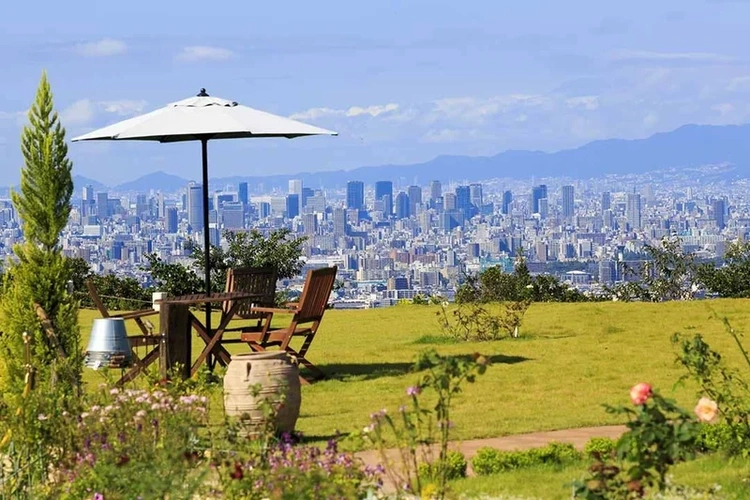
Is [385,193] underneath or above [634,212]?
above

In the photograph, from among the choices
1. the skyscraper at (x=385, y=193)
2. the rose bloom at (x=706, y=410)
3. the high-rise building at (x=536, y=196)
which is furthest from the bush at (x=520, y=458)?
the high-rise building at (x=536, y=196)

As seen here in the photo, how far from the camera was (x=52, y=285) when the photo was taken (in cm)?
898

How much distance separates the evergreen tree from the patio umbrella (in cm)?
163

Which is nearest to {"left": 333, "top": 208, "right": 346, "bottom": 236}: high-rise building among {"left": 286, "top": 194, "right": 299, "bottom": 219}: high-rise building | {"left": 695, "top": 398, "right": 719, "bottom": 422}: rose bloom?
{"left": 286, "top": 194, "right": 299, "bottom": 219}: high-rise building

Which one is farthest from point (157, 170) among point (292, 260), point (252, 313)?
point (252, 313)

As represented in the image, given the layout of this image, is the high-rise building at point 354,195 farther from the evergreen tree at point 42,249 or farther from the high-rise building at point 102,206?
the evergreen tree at point 42,249

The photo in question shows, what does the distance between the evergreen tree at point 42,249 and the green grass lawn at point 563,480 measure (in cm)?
368

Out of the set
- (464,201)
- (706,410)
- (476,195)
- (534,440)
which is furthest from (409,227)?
(706,410)

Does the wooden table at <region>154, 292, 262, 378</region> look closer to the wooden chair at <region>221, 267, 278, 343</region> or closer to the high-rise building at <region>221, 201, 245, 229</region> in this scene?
the wooden chair at <region>221, 267, 278, 343</region>

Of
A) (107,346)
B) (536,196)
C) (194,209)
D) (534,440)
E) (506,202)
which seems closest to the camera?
(534,440)

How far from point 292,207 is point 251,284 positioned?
110 meters

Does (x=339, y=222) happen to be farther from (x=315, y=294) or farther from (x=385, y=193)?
(x=315, y=294)

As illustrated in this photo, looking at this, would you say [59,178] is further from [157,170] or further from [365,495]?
[157,170]

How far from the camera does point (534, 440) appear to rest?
24.1 feet
